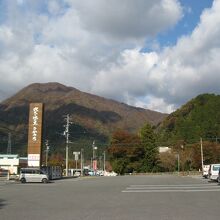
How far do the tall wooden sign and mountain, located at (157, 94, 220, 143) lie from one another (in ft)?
188

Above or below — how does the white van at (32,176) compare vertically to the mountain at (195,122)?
below

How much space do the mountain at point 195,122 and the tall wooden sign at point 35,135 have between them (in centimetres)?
5725

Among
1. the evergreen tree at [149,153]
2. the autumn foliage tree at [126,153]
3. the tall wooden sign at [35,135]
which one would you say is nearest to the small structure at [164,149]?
the evergreen tree at [149,153]

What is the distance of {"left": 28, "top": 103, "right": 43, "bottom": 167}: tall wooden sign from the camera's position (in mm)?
65250

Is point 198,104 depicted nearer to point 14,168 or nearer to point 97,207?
point 14,168

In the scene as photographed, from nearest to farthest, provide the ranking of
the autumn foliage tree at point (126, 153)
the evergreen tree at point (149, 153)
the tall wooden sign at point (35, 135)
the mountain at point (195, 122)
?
the tall wooden sign at point (35, 135), the autumn foliage tree at point (126, 153), the evergreen tree at point (149, 153), the mountain at point (195, 122)

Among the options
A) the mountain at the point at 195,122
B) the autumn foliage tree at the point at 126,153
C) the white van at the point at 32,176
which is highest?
the mountain at the point at 195,122

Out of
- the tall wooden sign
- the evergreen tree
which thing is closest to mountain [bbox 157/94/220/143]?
the evergreen tree

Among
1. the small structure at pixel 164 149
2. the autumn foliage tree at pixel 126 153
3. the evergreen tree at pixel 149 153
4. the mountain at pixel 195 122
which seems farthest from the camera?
the mountain at pixel 195 122

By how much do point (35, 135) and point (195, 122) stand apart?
6779 cm

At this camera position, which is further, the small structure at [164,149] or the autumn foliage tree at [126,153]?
the small structure at [164,149]

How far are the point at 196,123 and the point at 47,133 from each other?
Answer: 8506 centimetres

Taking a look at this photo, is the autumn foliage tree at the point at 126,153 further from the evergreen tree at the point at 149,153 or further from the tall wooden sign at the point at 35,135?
the tall wooden sign at the point at 35,135

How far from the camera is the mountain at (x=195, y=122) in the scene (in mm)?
118750
